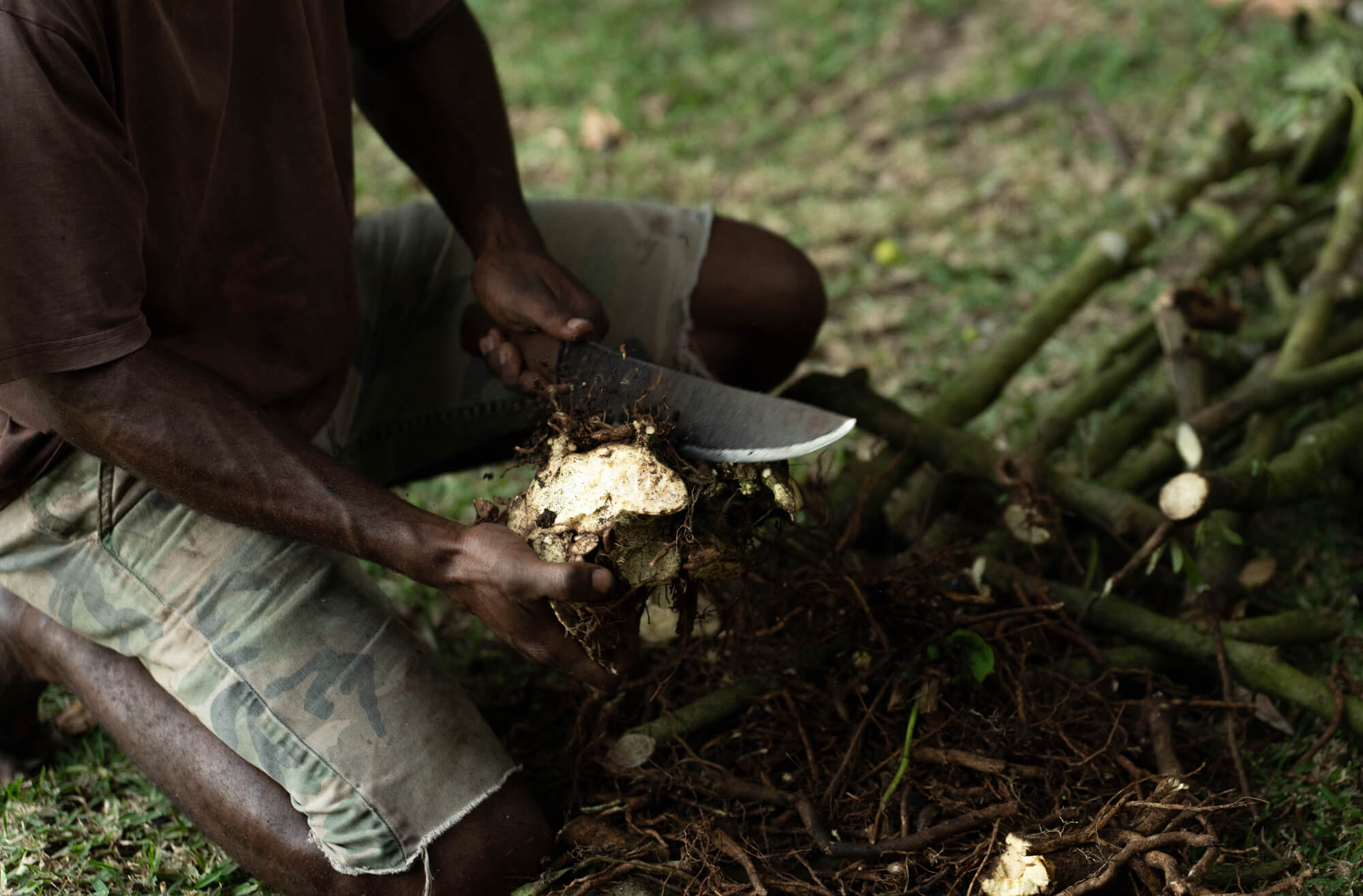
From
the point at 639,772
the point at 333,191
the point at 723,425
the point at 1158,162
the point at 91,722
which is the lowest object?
the point at 91,722

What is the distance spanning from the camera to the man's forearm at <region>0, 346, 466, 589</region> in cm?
158

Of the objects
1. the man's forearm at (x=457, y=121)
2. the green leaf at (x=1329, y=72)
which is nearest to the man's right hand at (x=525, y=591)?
the man's forearm at (x=457, y=121)

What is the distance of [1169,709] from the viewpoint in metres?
1.97

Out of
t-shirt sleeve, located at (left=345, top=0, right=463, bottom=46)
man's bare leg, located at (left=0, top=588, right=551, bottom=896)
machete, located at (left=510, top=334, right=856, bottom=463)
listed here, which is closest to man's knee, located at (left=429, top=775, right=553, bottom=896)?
man's bare leg, located at (left=0, top=588, right=551, bottom=896)

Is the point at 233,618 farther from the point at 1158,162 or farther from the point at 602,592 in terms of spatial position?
the point at 1158,162

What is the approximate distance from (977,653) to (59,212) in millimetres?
1604

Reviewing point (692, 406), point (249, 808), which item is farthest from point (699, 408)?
point (249, 808)

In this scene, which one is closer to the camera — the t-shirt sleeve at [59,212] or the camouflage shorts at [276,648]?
the t-shirt sleeve at [59,212]

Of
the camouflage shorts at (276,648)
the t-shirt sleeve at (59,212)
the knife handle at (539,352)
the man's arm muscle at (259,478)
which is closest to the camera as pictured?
the t-shirt sleeve at (59,212)

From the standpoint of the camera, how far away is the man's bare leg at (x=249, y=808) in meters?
1.80

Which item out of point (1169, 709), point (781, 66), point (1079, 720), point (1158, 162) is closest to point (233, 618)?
Result: point (1079, 720)

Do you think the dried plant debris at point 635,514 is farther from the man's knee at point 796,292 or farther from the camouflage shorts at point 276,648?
the man's knee at point 796,292

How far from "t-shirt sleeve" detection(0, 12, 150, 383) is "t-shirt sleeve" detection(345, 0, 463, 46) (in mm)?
703

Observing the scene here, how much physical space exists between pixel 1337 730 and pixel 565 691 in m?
1.47
